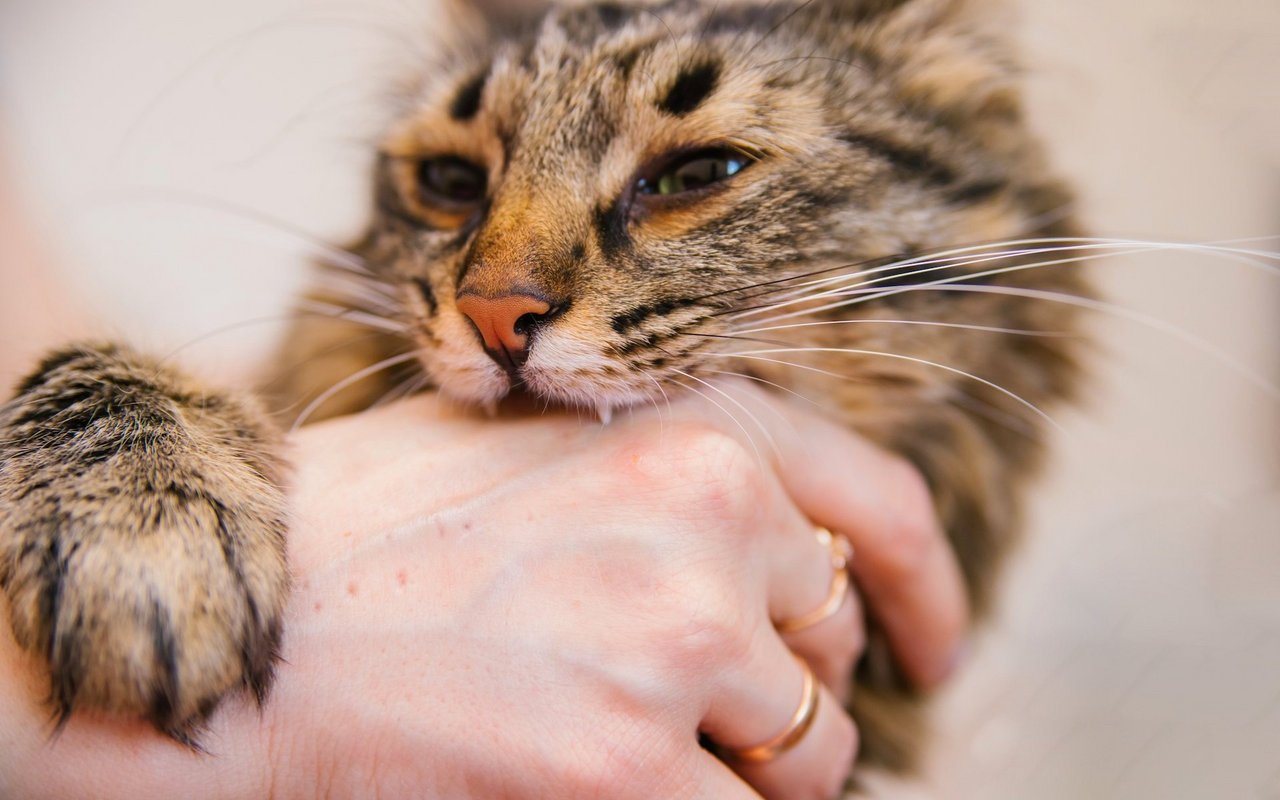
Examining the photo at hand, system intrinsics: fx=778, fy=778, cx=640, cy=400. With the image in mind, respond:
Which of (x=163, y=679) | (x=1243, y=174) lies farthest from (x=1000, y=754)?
(x=163, y=679)

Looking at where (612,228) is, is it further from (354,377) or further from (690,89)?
(354,377)

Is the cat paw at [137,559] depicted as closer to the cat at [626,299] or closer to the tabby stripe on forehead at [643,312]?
the cat at [626,299]

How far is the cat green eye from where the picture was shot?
935 millimetres

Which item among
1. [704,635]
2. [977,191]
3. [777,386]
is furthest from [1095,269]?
[704,635]

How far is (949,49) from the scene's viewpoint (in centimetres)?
109

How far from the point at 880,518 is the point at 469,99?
81 centimetres

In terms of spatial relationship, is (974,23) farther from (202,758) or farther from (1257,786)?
(202,758)

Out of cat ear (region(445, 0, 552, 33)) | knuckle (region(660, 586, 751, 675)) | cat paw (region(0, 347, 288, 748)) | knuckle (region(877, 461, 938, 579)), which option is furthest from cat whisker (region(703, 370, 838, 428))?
cat ear (region(445, 0, 552, 33))

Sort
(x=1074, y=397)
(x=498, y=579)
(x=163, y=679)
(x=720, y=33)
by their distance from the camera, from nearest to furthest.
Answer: (x=163, y=679), (x=498, y=579), (x=720, y=33), (x=1074, y=397)

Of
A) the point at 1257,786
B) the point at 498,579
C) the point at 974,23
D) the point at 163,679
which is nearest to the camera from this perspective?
the point at 163,679

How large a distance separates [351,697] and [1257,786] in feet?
3.33

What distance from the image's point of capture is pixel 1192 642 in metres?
1.15

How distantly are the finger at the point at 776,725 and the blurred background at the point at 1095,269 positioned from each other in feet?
1.23

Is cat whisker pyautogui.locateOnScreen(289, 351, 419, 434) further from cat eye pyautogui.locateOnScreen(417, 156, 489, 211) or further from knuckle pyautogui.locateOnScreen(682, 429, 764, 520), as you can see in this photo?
knuckle pyautogui.locateOnScreen(682, 429, 764, 520)
